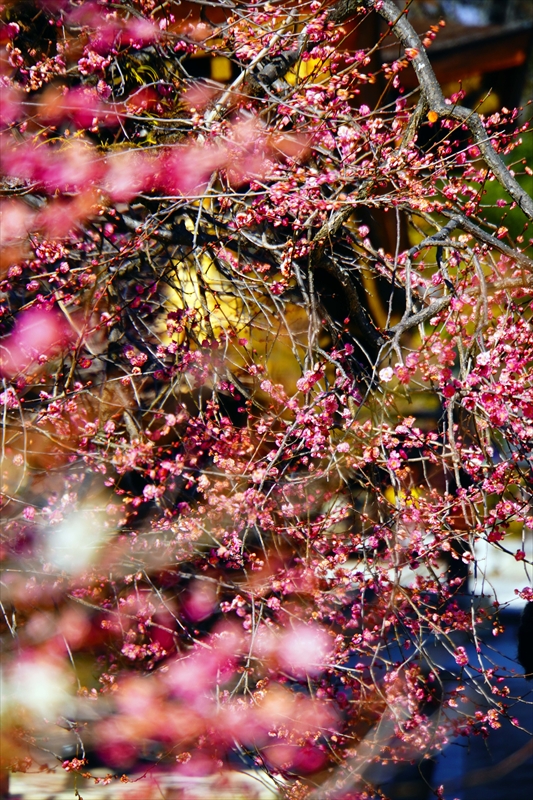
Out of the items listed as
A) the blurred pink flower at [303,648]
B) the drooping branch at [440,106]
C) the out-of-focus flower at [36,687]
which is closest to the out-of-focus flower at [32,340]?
the out-of-focus flower at [36,687]

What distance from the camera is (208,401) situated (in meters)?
3.31

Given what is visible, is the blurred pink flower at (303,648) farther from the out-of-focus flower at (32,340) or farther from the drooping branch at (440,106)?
the drooping branch at (440,106)

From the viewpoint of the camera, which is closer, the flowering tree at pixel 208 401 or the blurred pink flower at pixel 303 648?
the flowering tree at pixel 208 401

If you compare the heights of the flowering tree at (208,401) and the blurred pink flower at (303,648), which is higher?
the flowering tree at (208,401)

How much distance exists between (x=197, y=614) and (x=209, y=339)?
Answer: 1.56m

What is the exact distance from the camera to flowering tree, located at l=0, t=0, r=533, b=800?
3.05 meters

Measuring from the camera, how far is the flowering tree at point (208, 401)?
10.0 ft

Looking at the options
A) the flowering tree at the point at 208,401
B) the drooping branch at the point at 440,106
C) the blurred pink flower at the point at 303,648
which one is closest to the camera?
the drooping branch at the point at 440,106

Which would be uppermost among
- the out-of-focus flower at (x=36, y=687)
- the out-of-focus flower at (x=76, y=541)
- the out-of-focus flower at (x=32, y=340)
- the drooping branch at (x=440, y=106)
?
the drooping branch at (x=440, y=106)

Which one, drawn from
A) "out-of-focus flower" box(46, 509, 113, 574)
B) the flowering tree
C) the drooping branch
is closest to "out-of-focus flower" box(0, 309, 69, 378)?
the flowering tree

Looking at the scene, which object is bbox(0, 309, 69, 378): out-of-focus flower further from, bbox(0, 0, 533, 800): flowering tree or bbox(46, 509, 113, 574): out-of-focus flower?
bbox(46, 509, 113, 574): out-of-focus flower

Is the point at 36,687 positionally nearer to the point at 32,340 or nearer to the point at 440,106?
the point at 32,340

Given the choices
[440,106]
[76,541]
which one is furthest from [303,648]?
[440,106]

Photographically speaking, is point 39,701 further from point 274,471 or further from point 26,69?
point 26,69
